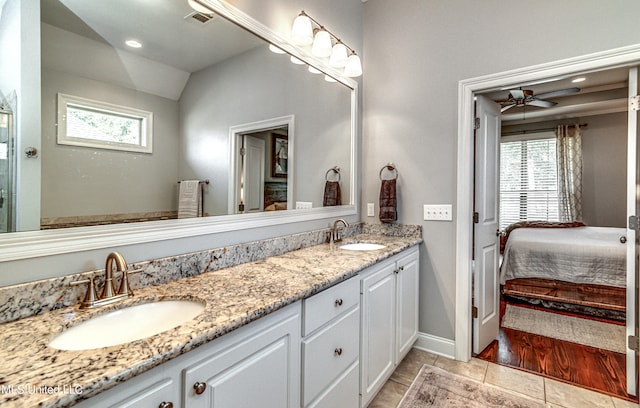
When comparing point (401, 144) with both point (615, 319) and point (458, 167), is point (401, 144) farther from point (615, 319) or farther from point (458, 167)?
point (615, 319)

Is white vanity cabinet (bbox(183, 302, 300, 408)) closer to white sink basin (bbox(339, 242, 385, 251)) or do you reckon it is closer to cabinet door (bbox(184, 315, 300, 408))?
cabinet door (bbox(184, 315, 300, 408))

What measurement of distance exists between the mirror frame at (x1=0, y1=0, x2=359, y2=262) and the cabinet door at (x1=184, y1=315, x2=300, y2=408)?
62 cm

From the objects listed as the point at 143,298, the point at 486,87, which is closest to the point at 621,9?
the point at 486,87

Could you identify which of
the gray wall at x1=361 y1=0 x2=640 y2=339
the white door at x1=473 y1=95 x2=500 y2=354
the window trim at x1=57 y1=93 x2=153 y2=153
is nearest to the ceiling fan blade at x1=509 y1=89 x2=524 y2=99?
the white door at x1=473 y1=95 x2=500 y2=354

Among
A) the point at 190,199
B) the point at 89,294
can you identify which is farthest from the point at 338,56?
the point at 89,294

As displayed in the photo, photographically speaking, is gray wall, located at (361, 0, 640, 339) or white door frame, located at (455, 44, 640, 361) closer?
gray wall, located at (361, 0, 640, 339)

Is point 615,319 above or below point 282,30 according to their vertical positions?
below

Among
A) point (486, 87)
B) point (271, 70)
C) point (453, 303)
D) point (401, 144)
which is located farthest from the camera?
point (401, 144)

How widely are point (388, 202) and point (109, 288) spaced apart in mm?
1958

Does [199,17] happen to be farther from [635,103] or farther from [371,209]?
[635,103]

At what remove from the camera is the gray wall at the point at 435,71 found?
201cm

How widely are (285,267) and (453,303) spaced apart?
1511 mm

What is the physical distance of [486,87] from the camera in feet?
7.20

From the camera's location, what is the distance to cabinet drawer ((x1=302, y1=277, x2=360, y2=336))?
4.03 feet
